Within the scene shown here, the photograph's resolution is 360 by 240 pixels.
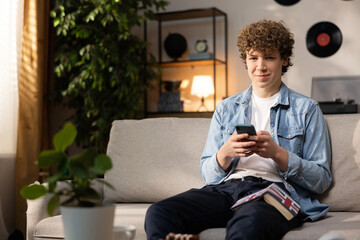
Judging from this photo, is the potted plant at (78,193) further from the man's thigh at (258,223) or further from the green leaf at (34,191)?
the man's thigh at (258,223)

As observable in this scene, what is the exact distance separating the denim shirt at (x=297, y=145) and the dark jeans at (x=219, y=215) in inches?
3.0

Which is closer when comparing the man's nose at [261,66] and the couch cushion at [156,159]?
the man's nose at [261,66]

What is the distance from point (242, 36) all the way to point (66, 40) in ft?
7.50

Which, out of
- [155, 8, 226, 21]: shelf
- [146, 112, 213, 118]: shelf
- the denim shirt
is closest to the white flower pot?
the denim shirt

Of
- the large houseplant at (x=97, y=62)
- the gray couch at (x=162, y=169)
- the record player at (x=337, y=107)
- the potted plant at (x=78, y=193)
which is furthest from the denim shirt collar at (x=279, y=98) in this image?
the record player at (x=337, y=107)

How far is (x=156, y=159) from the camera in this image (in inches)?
93.5

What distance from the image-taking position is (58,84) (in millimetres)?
4043

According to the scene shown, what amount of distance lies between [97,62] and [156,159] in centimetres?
156

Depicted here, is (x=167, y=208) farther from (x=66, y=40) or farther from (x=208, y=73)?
(x=208, y=73)

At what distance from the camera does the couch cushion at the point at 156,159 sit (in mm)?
2312

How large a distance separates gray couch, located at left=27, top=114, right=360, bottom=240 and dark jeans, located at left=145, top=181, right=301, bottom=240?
0.84 ft

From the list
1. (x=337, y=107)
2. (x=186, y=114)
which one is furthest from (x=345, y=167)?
(x=186, y=114)

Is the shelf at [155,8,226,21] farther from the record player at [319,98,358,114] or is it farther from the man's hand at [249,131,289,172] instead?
the man's hand at [249,131,289,172]

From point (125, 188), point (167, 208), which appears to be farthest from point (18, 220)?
point (167, 208)
